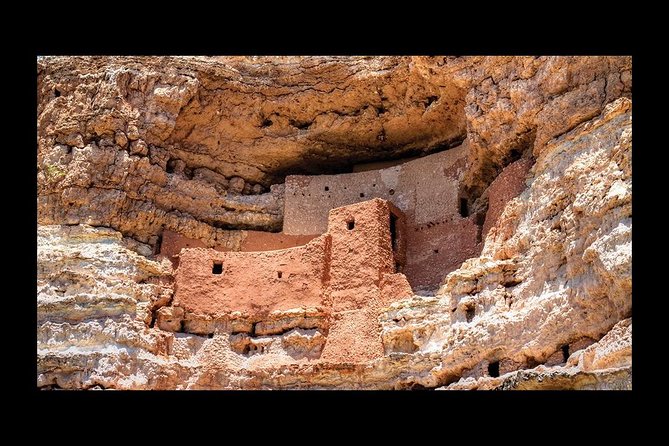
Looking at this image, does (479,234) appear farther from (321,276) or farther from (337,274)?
(321,276)

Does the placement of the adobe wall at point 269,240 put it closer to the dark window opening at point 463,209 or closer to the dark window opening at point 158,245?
the dark window opening at point 158,245

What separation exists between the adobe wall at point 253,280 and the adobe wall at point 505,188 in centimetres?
298

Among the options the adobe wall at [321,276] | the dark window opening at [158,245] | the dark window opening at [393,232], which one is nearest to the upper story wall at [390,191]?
the dark window opening at [393,232]

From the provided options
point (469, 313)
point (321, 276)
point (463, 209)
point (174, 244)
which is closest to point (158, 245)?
point (174, 244)

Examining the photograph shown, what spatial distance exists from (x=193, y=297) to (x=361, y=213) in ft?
10.6

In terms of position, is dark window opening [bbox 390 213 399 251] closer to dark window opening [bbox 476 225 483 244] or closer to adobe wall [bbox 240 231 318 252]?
dark window opening [bbox 476 225 483 244]

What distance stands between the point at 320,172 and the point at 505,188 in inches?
225

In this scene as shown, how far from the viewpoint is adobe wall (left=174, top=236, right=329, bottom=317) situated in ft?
66.4

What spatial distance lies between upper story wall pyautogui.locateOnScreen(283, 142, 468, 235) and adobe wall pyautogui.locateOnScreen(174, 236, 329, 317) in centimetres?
162

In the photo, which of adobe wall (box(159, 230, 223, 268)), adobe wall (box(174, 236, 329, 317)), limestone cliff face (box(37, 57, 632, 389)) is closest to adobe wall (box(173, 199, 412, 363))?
adobe wall (box(174, 236, 329, 317))

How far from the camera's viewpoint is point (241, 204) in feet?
74.7

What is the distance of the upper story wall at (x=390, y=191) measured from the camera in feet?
69.7

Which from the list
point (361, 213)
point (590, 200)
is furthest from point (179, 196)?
point (590, 200)

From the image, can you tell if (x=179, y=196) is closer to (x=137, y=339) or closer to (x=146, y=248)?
(x=146, y=248)
